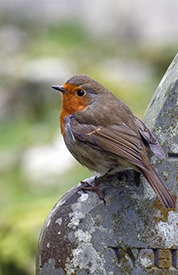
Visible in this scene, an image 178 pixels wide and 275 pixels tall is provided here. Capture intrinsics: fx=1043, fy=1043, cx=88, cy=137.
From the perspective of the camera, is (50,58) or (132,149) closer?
(132,149)

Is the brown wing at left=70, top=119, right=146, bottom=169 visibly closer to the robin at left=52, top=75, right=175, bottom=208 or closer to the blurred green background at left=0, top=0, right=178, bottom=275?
the robin at left=52, top=75, right=175, bottom=208

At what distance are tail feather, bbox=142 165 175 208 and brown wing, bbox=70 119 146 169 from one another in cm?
10

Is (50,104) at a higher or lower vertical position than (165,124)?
higher

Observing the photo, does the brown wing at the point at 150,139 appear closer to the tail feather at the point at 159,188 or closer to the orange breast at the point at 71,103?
the tail feather at the point at 159,188

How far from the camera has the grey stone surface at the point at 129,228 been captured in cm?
408

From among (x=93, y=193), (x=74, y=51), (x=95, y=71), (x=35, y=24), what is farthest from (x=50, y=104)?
(x=93, y=193)

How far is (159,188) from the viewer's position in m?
3.95

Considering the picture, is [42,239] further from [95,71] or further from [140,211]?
[95,71]

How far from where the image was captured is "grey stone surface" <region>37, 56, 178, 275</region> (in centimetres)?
408

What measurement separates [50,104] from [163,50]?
79.1 inches

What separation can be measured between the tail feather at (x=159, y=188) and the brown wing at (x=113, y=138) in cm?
10

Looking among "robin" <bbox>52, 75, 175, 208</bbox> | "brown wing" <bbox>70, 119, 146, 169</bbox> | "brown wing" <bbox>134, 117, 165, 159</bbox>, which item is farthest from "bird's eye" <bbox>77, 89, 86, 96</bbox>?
"brown wing" <bbox>134, 117, 165, 159</bbox>

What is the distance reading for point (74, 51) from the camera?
11.5m

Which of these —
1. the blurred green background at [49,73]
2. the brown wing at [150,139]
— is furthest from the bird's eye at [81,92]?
the blurred green background at [49,73]
